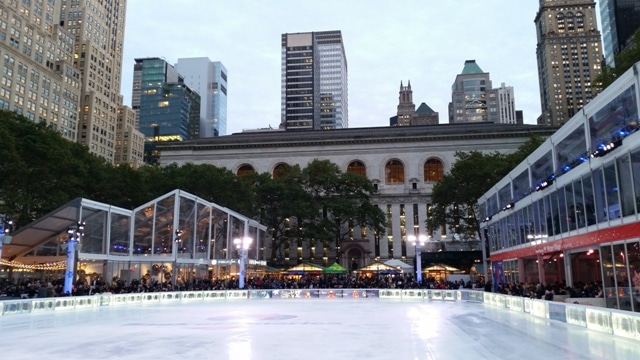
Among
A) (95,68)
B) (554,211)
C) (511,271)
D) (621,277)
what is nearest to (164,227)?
(511,271)

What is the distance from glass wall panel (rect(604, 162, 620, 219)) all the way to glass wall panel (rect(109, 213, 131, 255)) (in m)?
33.5

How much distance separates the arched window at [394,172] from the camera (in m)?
90.9

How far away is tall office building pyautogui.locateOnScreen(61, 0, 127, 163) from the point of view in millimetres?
126250

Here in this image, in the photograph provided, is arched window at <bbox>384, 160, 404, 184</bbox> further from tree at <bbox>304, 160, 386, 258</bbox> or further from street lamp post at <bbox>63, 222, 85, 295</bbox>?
street lamp post at <bbox>63, 222, 85, 295</bbox>

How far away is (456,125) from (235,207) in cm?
4936

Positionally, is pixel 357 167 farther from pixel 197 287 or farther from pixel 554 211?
pixel 554 211

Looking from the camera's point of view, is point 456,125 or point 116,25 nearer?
point 456,125

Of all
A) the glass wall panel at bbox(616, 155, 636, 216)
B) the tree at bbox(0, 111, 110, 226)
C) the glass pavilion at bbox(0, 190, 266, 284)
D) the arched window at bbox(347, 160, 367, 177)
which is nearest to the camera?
the glass wall panel at bbox(616, 155, 636, 216)

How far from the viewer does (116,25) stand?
14850 centimetres

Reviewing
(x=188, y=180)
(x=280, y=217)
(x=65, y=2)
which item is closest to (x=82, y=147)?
(x=188, y=180)

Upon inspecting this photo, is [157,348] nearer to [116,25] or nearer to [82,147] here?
[82,147]

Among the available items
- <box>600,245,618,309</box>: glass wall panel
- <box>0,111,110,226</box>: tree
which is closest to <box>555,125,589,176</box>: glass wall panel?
<box>600,245,618,309</box>: glass wall panel

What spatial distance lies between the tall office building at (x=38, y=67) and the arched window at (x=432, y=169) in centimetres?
7566

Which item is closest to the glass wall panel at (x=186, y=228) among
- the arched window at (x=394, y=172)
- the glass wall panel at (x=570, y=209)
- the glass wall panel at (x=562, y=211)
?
the glass wall panel at (x=562, y=211)
